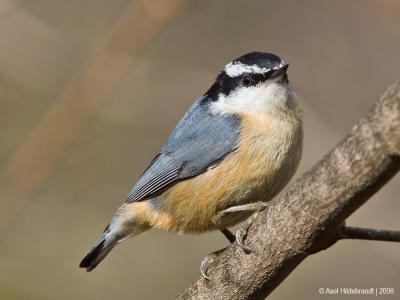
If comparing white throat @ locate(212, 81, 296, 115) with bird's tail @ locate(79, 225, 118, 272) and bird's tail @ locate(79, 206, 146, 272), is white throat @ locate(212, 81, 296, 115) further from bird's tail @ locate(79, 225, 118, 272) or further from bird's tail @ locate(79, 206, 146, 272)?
bird's tail @ locate(79, 225, 118, 272)

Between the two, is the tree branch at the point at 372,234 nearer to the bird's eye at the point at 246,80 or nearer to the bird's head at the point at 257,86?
the bird's head at the point at 257,86

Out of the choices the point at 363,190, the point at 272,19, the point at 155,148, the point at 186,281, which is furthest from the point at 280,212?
the point at 272,19

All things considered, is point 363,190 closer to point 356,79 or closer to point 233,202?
point 233,202

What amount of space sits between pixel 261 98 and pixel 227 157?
0.39 meters

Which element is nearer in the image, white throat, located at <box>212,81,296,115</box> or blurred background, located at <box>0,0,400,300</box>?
white throat, located at <box>212,81,296,115</box>

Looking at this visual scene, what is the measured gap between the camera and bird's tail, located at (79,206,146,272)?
14.6ft

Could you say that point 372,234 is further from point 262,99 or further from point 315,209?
point 262,99

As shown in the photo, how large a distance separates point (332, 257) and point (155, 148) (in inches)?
72.2

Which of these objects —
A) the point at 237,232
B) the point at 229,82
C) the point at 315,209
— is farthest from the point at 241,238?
the point at 229,82

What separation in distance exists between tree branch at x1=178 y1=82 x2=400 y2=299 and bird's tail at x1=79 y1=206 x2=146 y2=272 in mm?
1253

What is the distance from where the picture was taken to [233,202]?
389 centimetres

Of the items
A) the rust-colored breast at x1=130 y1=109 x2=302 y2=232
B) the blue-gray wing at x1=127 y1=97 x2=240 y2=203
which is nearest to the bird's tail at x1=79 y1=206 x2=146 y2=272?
the blue-gray wing at x1=127 y1=97 x2=240 y2=203

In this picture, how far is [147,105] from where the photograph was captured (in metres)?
6.38

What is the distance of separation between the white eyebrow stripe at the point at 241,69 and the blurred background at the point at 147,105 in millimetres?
1165
